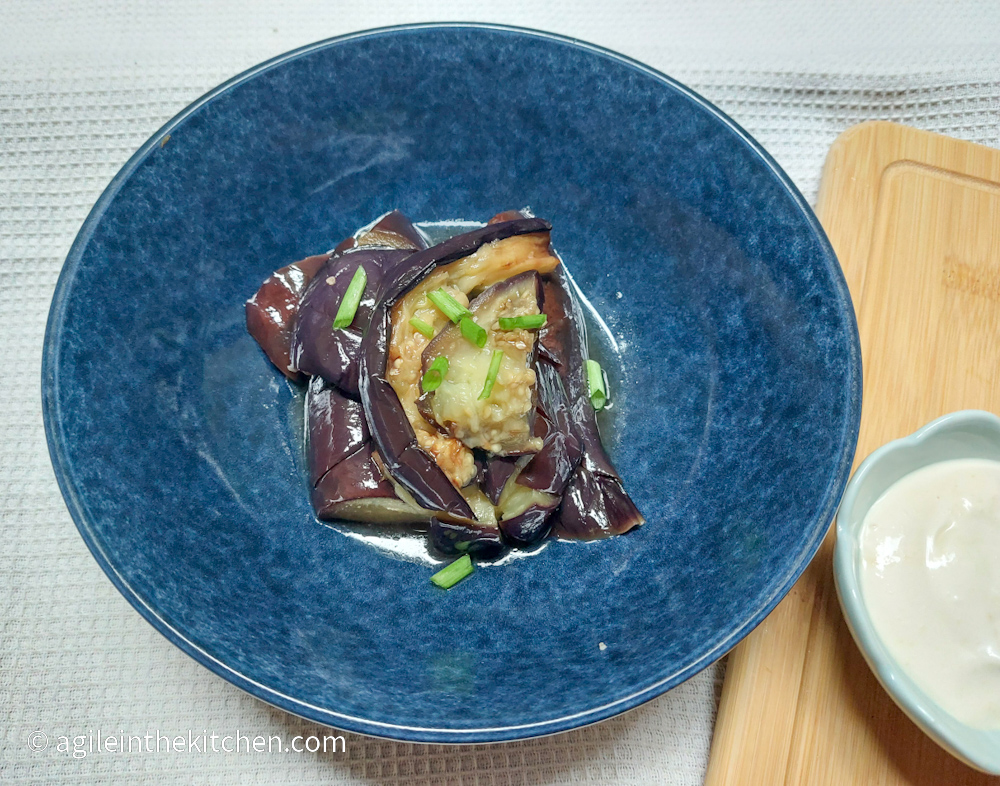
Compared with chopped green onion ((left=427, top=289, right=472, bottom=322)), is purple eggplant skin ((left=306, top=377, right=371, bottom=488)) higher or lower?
lower

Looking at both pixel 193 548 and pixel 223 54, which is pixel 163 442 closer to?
pixel 193 548

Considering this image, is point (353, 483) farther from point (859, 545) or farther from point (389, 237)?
point (859, 545)

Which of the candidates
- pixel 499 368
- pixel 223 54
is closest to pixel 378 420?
pixel 499 368

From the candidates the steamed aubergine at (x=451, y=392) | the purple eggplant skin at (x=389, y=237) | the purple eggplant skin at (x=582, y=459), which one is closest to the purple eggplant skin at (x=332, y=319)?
the steamed aubergine at (x=451, y=392)

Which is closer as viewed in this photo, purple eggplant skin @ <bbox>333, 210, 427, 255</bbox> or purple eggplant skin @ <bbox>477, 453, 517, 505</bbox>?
purple eggplant skin @ <bbox>477, 453, 517, 505</bbox>

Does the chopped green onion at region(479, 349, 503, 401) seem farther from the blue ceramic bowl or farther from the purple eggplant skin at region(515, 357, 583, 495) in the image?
the blue ceramic bowl

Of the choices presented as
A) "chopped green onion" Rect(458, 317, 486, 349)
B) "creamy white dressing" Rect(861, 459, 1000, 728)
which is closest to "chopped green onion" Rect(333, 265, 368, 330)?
"chopped green onion" Rect(458, 317, 486, 349)

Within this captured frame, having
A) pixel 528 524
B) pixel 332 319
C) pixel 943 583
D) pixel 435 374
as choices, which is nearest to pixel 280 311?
pixel 332 319

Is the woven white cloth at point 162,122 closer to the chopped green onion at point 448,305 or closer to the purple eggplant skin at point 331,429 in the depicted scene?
the purple eggplant skin at point 331,429
